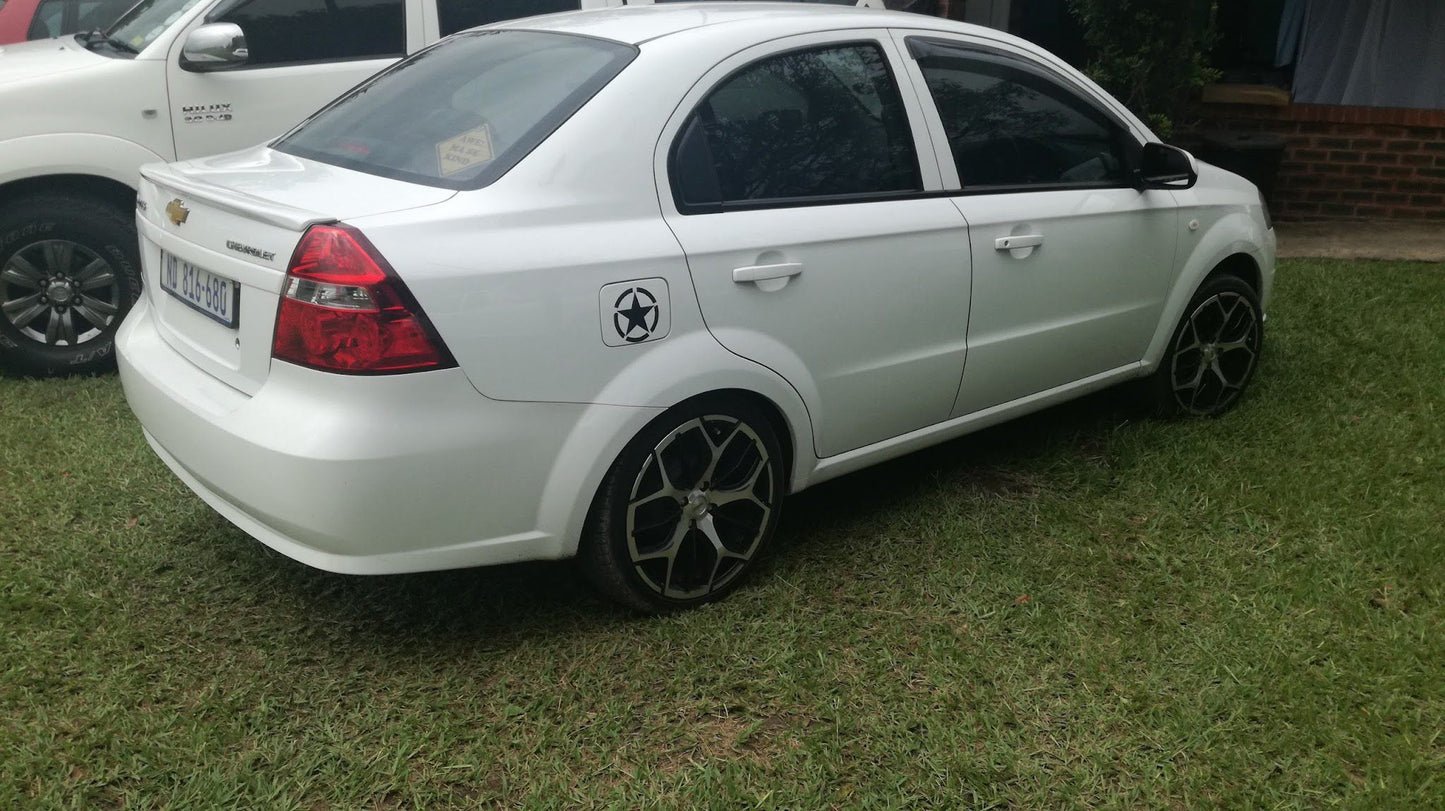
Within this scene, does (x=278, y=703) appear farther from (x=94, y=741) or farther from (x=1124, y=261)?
(x=1124, y=261)

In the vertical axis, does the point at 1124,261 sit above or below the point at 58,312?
above

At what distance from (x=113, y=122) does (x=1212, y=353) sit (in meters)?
4.59

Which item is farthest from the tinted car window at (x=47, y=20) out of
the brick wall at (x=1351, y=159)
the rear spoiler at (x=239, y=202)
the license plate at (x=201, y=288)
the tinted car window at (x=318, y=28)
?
the brick wall at (x=1351, y=159)

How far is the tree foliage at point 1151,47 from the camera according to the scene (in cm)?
777

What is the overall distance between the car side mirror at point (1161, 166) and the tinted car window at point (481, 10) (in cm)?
273

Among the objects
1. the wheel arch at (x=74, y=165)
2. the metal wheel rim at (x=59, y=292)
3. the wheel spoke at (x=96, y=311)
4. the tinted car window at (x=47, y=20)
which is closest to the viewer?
the wheel arch at (x=74, y=165)

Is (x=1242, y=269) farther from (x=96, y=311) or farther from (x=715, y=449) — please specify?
(x=96, y=311)

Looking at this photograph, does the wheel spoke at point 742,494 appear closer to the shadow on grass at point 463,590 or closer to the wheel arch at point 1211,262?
the shadow on grass at point 463,590

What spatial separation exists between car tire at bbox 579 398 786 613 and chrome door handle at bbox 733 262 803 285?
0.33 meters

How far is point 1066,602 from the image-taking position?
3506mm

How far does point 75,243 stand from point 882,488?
3.48m

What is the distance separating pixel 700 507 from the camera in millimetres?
3305

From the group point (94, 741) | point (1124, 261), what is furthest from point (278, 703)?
point (1124, 261)

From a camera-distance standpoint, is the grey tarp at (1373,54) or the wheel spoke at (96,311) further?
the grey tarp at (1373,54)
